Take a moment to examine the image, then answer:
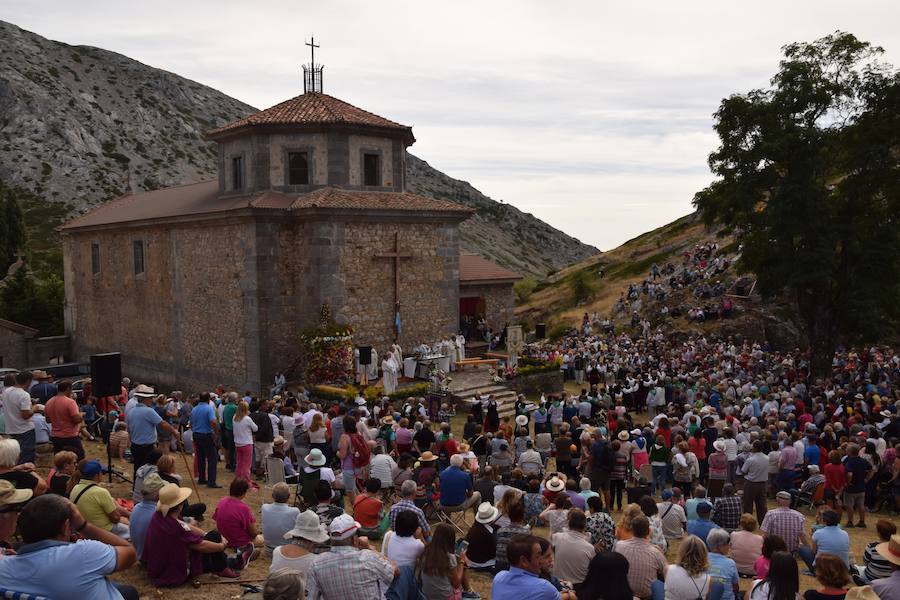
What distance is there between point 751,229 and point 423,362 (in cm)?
1333

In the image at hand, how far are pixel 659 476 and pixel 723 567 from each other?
298 inches

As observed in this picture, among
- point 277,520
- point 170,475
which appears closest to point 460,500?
point 277,520

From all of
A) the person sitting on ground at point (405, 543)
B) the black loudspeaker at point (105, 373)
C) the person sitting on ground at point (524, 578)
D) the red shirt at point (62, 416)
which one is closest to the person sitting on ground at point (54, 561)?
the person sitting on ground at point (524, 578)

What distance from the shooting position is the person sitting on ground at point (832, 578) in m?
6.49

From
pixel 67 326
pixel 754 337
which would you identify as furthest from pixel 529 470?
pixel 67 326

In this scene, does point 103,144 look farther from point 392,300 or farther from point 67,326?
point 392,300

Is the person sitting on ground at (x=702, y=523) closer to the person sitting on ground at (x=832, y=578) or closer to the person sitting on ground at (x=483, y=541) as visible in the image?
the person sitting on ground at (x=483, y=541)

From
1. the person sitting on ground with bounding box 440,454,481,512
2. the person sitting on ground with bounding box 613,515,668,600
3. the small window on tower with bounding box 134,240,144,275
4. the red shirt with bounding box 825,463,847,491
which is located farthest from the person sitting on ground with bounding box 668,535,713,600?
the small window on tower with bounding box 134,240,144,275

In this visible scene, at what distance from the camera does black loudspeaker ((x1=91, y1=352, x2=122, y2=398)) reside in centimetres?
1338

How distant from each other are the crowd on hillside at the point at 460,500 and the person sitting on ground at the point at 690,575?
0.05ft

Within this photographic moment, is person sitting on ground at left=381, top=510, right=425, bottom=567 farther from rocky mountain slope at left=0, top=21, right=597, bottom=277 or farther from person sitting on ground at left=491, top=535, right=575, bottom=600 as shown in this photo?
rocky mountain slope at left=0, top=21, right=597, bottom=277

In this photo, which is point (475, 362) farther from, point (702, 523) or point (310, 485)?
point (702, 523)

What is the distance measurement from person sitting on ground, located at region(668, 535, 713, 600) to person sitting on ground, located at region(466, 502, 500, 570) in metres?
2.37

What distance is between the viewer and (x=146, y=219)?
97.5 feet
